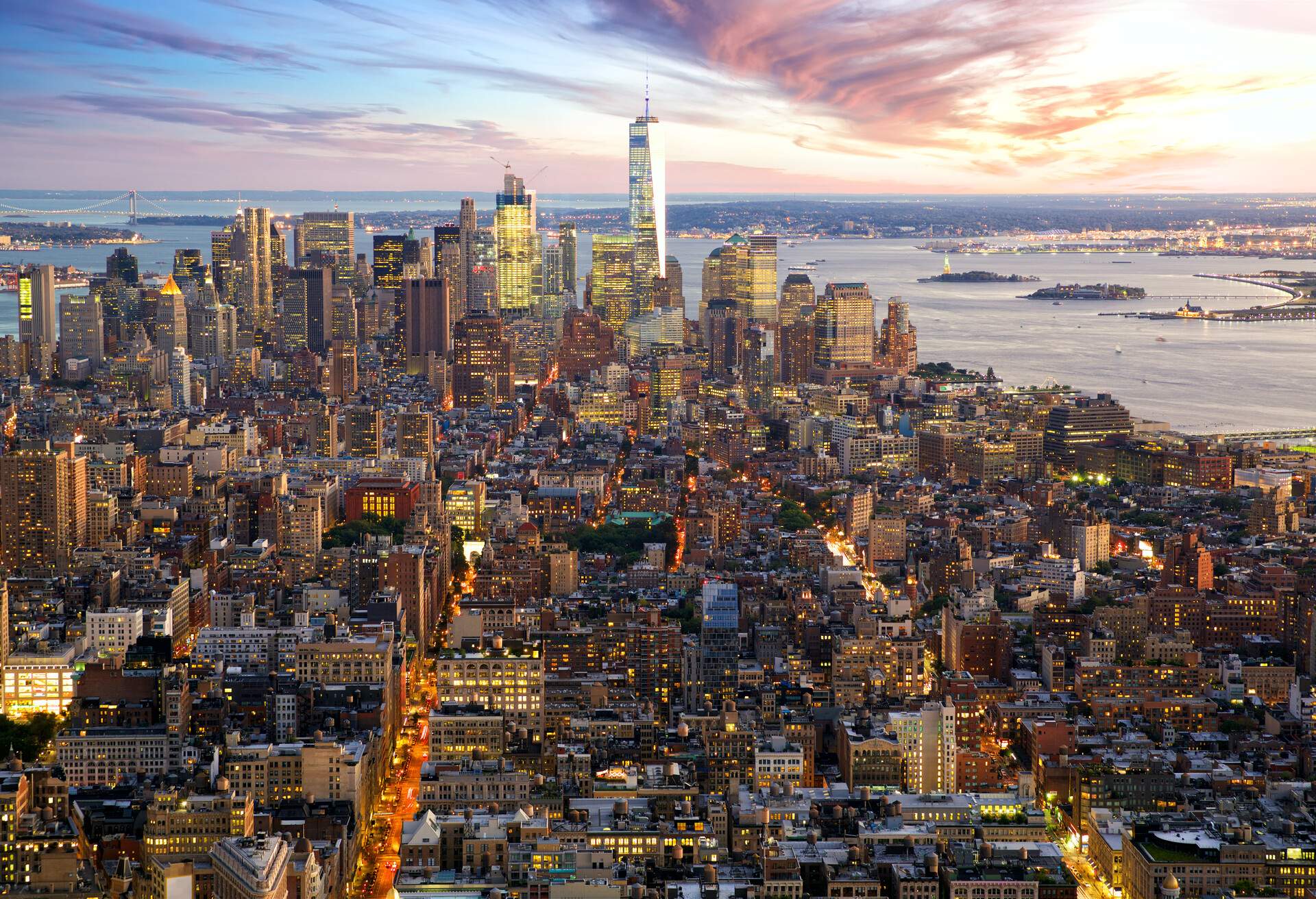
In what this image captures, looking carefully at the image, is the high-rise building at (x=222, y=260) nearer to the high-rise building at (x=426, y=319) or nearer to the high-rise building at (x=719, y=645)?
the high-rise building at (x=426, y=319)

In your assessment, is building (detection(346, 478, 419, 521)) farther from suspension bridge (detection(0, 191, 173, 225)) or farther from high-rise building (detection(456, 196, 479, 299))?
high-rise building (detection(456, 196, 479, 299))

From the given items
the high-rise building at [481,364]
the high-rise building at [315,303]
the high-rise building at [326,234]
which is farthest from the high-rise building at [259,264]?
the high-rise building at [481,364]

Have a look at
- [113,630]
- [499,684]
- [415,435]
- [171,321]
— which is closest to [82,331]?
[171,321]

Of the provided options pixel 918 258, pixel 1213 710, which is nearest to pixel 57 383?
pixel 1213 710

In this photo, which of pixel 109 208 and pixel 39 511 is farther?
pixel 109 208

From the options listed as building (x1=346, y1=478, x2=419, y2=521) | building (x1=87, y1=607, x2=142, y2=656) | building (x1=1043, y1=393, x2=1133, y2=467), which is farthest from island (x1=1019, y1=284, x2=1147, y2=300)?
building (x1=87, y1=607, x2=142, y2=656)

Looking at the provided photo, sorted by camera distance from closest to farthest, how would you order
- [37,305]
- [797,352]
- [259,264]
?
[37,305] < [797,352] < [259,264]

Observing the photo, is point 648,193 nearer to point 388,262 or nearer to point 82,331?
point 388,262
